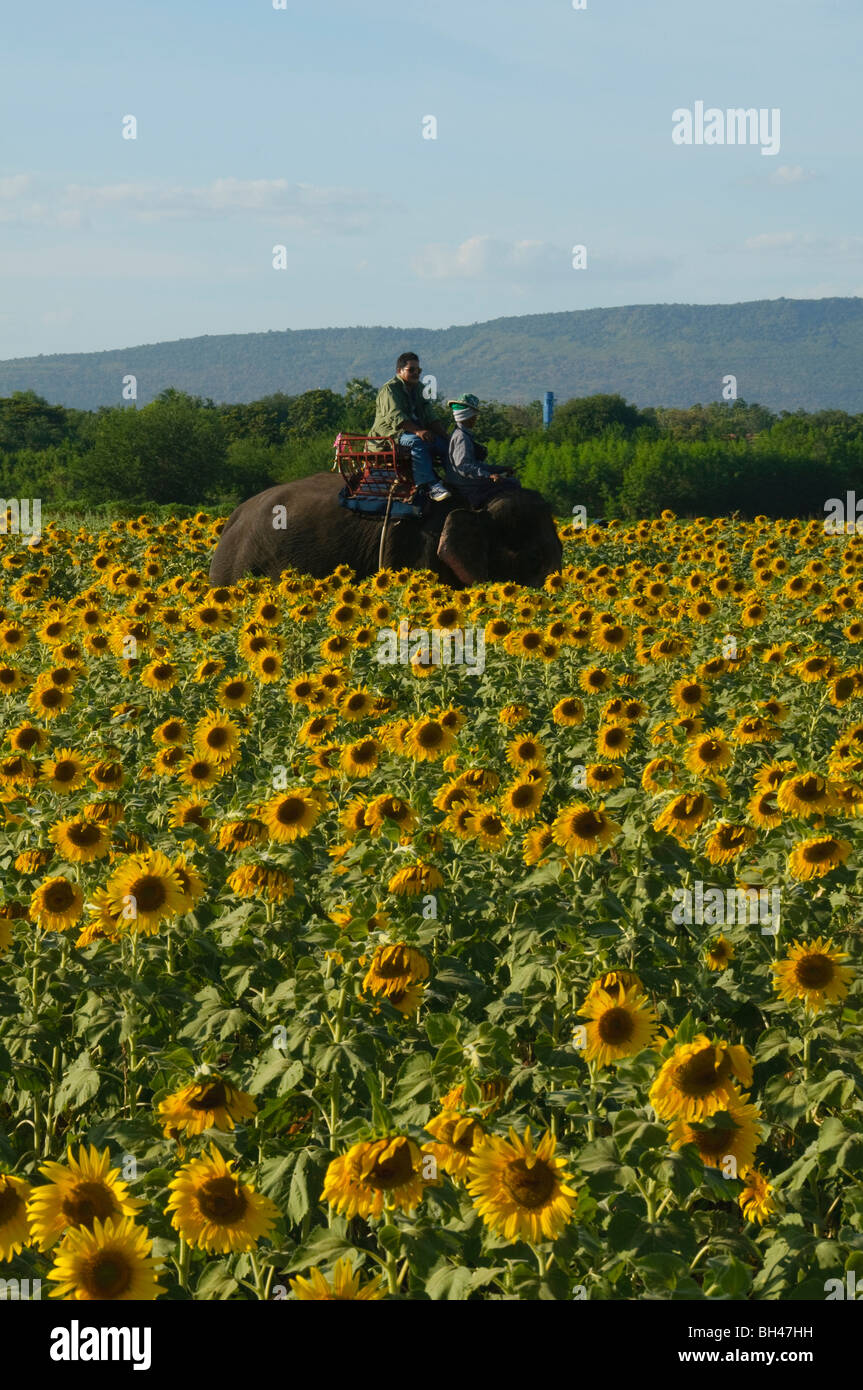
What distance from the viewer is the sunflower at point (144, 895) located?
17.1ft

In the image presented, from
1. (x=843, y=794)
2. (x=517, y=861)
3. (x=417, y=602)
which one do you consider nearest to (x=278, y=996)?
(x=517, y=861)

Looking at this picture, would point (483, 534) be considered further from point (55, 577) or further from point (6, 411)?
point (6, 411)

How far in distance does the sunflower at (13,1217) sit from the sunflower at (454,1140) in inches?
39.3

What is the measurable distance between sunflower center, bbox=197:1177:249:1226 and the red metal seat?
14.2 meters

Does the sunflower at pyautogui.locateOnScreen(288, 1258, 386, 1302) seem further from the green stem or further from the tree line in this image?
the tree line

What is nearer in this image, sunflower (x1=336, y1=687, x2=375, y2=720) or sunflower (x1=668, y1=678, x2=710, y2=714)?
sunflower (x1=336, y1=687, x2=375, y2=720)

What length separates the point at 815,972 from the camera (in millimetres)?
4816

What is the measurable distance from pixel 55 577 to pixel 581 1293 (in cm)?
1644

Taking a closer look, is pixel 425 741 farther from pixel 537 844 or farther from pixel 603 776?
pixel 537 844

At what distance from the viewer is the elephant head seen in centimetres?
1672

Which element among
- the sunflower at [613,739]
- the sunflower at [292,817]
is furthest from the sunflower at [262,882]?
the sunflower at [613,739]

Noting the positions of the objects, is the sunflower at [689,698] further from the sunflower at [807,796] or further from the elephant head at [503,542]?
the elephant head at [503,542]

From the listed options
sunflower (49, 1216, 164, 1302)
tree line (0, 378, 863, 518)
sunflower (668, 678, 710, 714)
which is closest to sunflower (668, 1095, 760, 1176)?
sunflower (49, 1216, 164, 1302)

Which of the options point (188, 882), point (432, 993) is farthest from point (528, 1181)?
point (188, 882)
